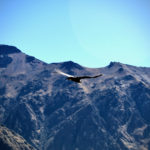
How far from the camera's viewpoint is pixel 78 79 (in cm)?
5450

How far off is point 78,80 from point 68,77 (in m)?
2.14

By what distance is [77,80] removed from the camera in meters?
54.7

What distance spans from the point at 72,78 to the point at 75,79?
76 cm

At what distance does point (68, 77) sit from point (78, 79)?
6.53 feet

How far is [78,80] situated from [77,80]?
206mm

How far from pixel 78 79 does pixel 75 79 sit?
55cm

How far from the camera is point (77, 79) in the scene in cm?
5447

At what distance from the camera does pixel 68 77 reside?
5375 cm

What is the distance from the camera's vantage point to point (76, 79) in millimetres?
54438

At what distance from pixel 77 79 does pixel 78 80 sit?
39cm

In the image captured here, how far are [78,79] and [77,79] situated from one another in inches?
7.3

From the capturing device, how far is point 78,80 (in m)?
54.8
